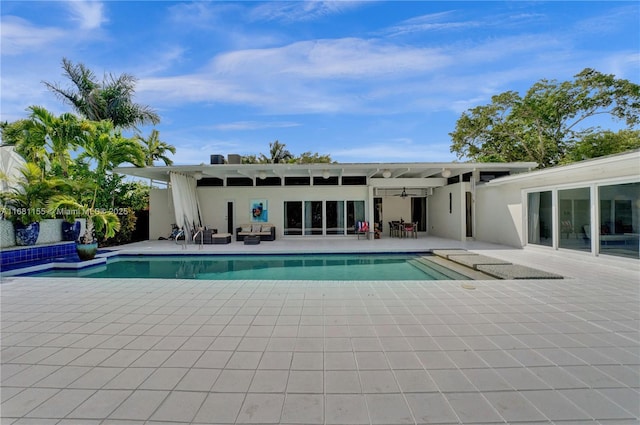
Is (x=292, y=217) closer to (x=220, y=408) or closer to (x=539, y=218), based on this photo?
(x=539, y=218)

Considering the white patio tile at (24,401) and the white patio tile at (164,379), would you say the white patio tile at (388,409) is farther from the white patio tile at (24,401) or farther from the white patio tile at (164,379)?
the white patio tile at (24,401)

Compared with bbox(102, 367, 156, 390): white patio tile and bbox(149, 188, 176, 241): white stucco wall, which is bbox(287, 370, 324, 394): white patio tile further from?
bbox(149, 188, 176, 241): white stucco wall

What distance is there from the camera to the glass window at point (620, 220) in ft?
21.3

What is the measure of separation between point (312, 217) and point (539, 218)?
8.20m

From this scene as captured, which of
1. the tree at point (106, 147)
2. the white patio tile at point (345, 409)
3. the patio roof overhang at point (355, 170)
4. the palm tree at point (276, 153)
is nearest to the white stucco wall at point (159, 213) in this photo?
the patio roof overhang at point (355, 170)

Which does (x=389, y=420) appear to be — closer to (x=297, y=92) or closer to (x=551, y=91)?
(x=297, y=92)

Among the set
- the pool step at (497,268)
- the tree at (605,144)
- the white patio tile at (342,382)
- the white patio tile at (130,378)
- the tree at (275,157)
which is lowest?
the white patio tile at (342,382)

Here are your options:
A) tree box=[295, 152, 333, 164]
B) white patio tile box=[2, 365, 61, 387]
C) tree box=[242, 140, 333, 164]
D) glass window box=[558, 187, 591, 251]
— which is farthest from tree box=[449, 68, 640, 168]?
white patio tile box=[2, 365, 61, 387]

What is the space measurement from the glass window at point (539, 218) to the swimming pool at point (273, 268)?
3.48 meters

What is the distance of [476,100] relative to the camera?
19.4 meters

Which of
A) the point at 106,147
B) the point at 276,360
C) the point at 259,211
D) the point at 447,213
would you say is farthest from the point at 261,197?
the point at 276,360

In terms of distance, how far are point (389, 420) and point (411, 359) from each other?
2.82 feet

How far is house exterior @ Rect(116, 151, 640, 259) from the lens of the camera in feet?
26.8

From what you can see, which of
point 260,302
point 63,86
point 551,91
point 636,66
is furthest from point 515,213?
point 63,86
